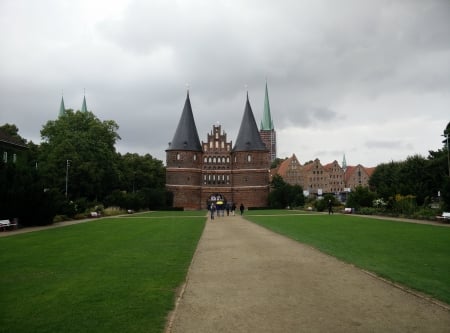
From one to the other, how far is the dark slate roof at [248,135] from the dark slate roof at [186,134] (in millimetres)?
7297

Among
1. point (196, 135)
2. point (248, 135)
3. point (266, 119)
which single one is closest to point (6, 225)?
point (196, 135)

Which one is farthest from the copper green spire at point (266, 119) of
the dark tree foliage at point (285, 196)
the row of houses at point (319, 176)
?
the dark tree foliage at point (285, 196)

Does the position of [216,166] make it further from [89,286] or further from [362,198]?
[89,286]

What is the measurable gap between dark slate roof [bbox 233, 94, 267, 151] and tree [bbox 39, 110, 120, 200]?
2325 cm

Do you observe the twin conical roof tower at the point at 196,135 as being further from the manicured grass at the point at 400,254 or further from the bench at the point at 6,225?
the manicured grass at the point at 400,254

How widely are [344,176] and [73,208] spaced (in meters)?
97.4

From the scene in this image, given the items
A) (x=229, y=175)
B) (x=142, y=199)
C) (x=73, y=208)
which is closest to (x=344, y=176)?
(x=229, y=175)

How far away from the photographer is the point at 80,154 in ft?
159

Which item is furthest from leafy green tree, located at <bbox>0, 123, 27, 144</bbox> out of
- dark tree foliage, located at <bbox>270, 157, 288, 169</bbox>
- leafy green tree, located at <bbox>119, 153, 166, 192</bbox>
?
→ dark tree foliage, located at <bbox>270, 157, 288, 169</bbox>

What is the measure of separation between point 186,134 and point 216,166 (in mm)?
7882

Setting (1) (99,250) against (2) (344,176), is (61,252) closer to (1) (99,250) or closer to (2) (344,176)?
(1) (99,250)

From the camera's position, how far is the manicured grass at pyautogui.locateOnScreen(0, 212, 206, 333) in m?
5.91

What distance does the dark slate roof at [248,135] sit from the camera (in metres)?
70.9

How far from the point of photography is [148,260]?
1123 centimetres
